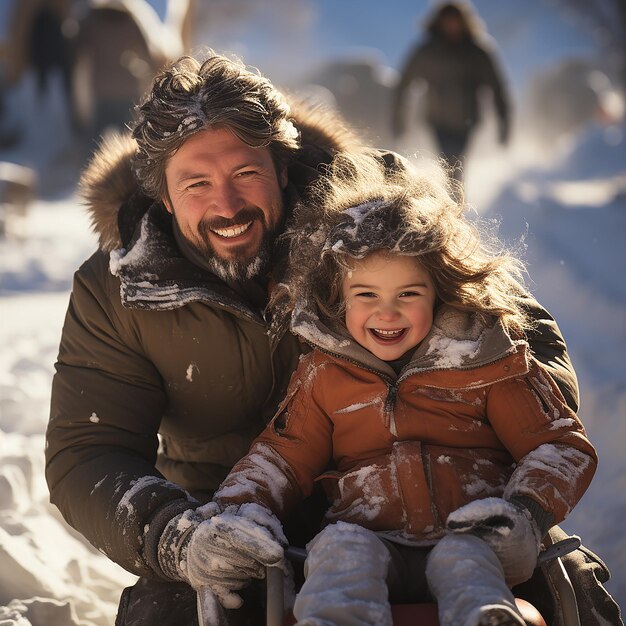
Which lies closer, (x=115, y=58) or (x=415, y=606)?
(x=415, y=606)

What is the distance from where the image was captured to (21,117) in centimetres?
1554

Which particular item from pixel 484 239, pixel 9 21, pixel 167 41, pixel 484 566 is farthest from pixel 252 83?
pixel 9 21

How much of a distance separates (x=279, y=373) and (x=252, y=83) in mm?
877

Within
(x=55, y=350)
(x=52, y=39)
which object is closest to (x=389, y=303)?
(x=55, y=350)

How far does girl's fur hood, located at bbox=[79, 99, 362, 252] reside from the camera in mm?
3086

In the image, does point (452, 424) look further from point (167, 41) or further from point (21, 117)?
point (21, 117)

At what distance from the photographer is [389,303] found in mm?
2365

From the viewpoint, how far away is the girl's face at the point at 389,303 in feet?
7.74

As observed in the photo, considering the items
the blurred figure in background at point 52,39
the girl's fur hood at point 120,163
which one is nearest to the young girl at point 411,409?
the girl's fur hood at point 120,163

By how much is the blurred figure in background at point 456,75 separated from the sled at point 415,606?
6914 mm

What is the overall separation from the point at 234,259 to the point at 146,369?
416 millimetres

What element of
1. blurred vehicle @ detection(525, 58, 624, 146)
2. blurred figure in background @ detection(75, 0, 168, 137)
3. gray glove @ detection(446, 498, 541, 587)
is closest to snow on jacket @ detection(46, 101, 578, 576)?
gray glove @ detection(446, 498, 541, 587)

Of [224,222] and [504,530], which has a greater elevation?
[224,222]

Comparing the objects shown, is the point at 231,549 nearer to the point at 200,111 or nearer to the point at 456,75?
the point at 200,111
